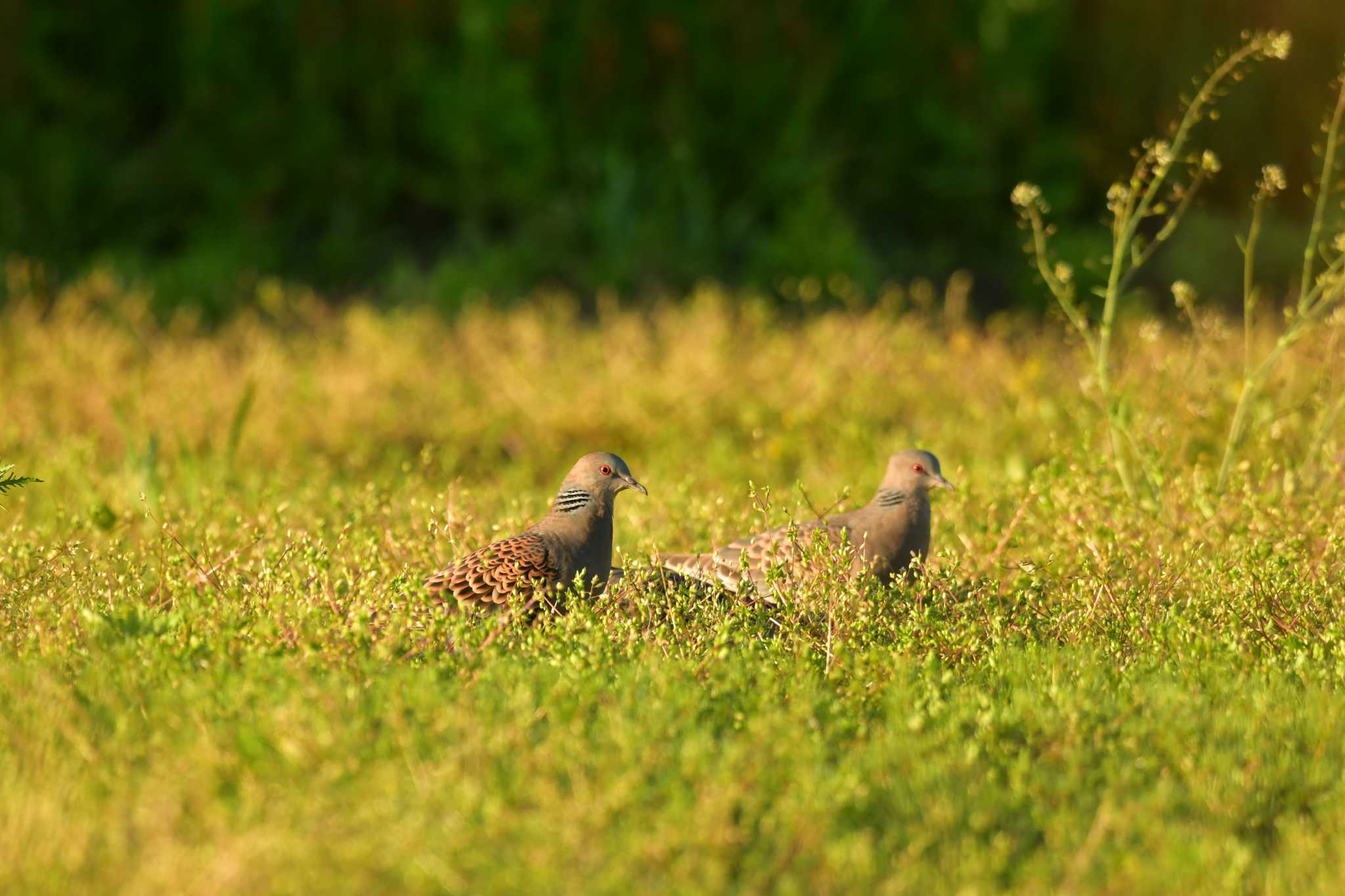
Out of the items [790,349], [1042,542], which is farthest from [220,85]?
[1042,542]

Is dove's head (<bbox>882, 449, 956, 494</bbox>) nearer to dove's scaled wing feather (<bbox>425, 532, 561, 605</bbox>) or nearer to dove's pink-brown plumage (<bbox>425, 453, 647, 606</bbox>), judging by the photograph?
dove's pink-brown plumage (<bbox>425, 453, 647, 606</bbox>)

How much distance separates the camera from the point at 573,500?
5.64 meters

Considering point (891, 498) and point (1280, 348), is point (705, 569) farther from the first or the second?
point (1280, 348)

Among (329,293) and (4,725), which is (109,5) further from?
(4,725)

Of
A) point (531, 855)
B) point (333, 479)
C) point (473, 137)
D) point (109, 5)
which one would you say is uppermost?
point (109, 5)

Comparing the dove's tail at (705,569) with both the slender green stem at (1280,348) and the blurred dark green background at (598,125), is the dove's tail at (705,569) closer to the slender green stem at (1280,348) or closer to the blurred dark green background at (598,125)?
the slender green stem at (1280,348)

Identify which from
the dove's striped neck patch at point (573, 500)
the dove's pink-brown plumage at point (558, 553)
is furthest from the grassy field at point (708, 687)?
the dove's striped neck patch at point (573, 500)

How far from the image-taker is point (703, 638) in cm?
498

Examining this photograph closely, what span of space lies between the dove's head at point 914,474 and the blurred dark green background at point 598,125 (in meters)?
8.82

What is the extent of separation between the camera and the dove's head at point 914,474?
5.95 meters

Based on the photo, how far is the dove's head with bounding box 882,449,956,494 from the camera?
19.5 ft

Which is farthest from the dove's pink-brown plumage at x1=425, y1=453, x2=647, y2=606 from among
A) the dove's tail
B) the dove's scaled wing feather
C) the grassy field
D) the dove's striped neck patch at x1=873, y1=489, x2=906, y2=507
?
the dove's striped neck patch at x1=873, y1=489, x2=906, y2=507

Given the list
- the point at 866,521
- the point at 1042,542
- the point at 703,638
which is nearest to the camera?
the point at 703,638

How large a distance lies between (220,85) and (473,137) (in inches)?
108
